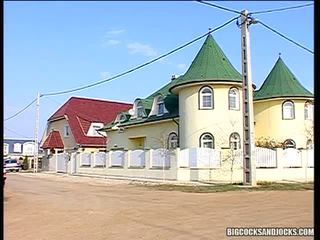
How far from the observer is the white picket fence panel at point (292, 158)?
2822 centimetres

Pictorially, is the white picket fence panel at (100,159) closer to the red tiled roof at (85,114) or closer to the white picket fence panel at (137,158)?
the white picket fence panel at (137,158)

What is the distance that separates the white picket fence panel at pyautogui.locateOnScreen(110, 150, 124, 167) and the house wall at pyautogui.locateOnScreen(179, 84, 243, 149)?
187 inches

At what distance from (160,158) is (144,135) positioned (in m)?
8.86

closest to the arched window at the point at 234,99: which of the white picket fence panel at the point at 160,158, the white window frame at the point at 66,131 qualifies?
the white picket fence panel at the point at 160,158

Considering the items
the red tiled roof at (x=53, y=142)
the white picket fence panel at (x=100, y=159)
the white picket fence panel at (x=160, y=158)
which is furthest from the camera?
the red tiled roof at (x=53, y=142)

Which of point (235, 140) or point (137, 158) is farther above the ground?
point (235, 140)

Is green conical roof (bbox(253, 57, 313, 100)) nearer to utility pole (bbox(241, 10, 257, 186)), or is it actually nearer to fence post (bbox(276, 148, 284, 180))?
fence post (bbox(276, 148, 284, 180))

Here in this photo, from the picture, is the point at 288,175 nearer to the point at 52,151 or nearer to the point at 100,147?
the point at 100,147

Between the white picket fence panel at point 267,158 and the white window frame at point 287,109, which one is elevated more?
the white window frame at point 287,109

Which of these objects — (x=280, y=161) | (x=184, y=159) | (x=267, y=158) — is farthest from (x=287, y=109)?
(x=184, y=159)

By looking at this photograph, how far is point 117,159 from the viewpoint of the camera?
34.1m

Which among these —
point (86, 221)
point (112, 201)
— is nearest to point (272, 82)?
point (112, 201)

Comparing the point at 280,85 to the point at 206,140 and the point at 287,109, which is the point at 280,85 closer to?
the point at 287,109

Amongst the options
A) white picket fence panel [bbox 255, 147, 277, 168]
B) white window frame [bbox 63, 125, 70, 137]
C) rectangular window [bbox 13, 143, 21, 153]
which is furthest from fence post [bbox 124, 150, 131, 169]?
rectangular window [bbox 13, 143, 21, 153]
